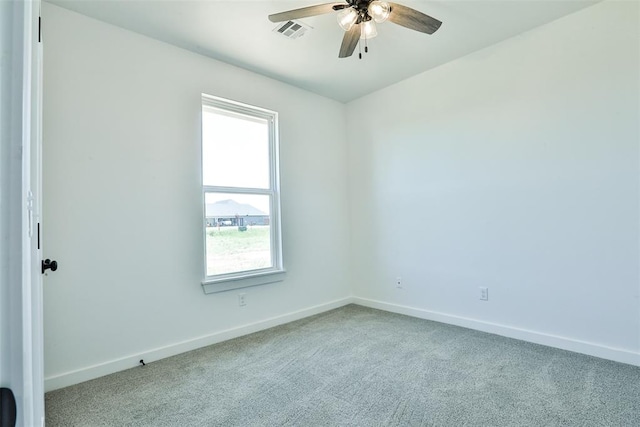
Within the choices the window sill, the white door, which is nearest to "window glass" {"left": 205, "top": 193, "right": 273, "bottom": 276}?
the window sill

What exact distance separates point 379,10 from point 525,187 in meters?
1.91

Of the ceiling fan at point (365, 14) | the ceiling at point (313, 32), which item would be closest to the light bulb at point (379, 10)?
the ceiling fan at point (365, 14)

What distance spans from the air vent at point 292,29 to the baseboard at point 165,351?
2660 millimetres

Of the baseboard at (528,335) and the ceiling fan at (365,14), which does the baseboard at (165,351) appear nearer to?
the baseboard at (528,335)

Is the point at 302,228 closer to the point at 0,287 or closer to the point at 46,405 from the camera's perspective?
the point at 46,405

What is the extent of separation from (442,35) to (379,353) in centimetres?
273

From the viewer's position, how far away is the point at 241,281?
3.11 meters

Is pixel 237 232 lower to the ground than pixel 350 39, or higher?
lower

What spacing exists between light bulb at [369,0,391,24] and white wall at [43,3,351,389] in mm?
1603

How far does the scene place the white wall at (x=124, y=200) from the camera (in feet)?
7.30

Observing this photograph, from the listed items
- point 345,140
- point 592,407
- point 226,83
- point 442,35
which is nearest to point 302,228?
point 345,140

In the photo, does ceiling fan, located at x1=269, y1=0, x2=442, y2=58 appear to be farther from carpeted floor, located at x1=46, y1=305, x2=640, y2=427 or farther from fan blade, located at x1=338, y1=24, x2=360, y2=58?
carpeted floor, located at x1=46, y1=305, x2=640, y2=427

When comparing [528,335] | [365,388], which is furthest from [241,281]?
[528,335]

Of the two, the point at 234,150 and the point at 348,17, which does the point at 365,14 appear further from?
the point at 234,150
